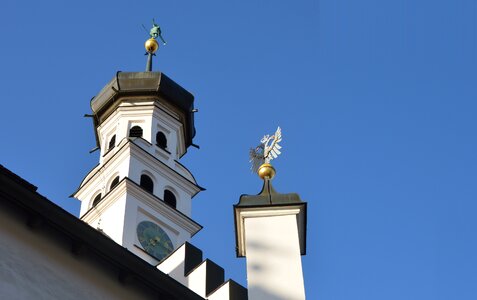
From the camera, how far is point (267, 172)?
16.7 metres

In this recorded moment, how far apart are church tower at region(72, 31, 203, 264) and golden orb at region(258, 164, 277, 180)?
9.54 metres

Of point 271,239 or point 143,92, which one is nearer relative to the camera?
point 271,239

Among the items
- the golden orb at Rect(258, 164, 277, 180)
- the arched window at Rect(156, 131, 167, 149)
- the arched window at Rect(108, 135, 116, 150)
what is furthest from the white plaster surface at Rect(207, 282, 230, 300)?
the arched window at Rect(108, 135, 116, 150)

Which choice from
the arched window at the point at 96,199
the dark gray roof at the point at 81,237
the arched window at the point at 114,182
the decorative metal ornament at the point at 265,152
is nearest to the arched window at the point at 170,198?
the arched window at the point at 114,182

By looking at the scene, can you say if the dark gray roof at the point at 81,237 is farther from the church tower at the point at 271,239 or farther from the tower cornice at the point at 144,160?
the tower cornice at the point at 144,160

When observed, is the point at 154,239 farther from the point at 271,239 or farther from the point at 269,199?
the point at 271,239

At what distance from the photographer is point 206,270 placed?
15.3 meters

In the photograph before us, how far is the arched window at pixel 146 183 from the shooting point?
29.8m

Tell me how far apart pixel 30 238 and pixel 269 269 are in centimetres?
467

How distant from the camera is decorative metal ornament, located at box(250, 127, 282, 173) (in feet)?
55.8

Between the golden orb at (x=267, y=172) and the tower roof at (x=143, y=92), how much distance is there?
1778cm

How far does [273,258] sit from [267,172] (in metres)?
2.35

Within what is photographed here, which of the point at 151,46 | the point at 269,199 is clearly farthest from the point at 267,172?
the point at 151,46

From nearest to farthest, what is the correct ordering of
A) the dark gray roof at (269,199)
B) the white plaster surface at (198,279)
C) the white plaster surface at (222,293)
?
1. the white plaster surface at (222,293)
2. the white plaster surface at (198,279)
3. the dark gray roof at (269,199)
